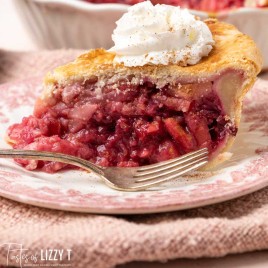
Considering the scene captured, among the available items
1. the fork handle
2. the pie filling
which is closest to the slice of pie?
the pie filling

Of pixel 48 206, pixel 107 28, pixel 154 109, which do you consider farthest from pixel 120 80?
pixel 107 28

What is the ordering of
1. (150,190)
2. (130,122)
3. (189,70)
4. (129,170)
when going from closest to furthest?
(150,190) < (129,170) < (189,70) < (130,122)

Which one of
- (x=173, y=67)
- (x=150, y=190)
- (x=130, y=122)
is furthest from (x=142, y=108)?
(x=150, y=190)

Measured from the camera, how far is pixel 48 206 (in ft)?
7.52

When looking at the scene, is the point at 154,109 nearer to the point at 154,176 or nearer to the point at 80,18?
the point at 154,176

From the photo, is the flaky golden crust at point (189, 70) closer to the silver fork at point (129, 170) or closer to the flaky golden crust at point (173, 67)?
the flaky golden crust at point (173, 67)

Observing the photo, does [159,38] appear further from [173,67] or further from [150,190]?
[150,190]

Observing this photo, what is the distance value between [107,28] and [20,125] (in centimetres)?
113

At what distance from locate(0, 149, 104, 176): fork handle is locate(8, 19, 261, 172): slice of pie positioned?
13 cm

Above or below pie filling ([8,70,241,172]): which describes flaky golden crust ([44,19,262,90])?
above

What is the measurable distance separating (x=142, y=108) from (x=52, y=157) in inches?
17.3

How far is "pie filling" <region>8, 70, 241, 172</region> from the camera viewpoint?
2.79 meters

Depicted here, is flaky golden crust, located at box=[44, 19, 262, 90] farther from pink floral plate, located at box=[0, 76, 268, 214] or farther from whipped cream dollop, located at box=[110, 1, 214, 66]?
pink floral plate, located at box=[0, 76, 268, 214]

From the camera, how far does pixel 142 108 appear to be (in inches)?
110
